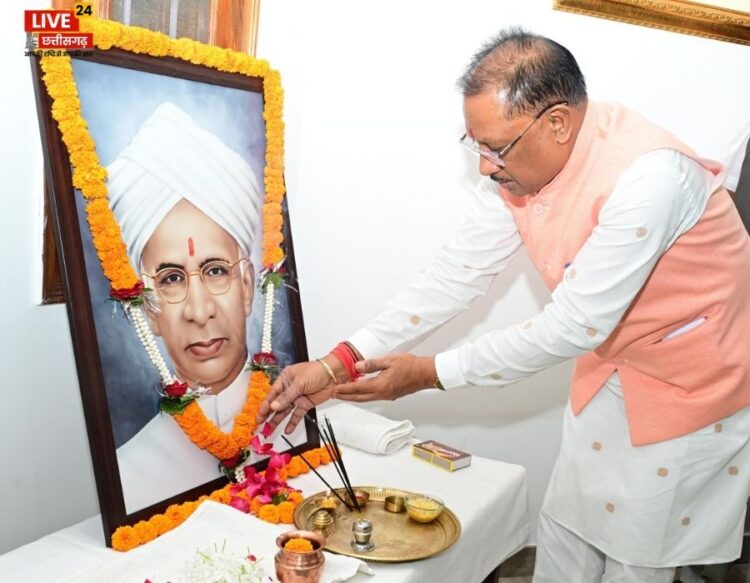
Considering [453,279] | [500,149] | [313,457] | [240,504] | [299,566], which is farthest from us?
[453,279]

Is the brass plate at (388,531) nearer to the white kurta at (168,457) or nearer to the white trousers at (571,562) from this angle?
the white kurta at (168,457)

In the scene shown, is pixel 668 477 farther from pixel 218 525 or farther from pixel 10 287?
pixel 10 287

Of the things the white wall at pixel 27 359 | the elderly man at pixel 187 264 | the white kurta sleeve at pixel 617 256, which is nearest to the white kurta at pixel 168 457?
the elderly man at pixel 187 264

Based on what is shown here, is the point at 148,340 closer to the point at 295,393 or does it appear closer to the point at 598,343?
the point at 295,393

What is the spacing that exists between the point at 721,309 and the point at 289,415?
1137 millimetres

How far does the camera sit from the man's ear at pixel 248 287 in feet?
6.69

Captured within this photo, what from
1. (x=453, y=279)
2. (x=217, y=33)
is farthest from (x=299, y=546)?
(x=217, y=33)

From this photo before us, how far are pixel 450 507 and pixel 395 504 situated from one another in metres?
0.16

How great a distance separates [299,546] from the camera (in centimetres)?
149

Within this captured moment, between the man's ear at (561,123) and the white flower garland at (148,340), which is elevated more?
the man's ear at (561,123)

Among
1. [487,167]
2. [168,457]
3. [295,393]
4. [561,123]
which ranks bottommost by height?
[168,457]

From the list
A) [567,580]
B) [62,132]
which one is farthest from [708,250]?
[62,132]

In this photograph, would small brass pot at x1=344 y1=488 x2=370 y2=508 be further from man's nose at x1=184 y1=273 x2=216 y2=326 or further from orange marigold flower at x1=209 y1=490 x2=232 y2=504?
man's nose at x1=184 y1=273 x2=216 y2=326

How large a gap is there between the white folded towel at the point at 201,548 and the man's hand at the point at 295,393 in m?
0.33
